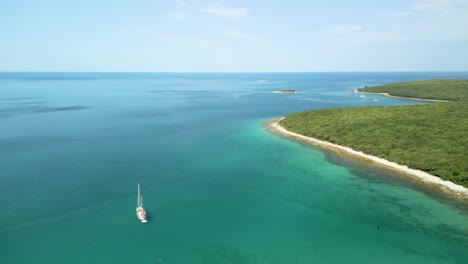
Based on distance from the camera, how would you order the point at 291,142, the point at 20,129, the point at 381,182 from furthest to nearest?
1. the point at 20,129
2. the point at 291,142
3. the point at 381,182

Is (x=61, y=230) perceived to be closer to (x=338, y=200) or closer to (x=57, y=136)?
(x=338, y=200)

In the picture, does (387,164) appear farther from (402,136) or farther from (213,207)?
(213,207)

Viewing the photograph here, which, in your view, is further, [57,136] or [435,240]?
[57,136]

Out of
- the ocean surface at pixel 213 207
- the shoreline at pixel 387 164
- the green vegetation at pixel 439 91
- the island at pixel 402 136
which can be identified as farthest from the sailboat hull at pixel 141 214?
the green vegetation at pixel 439 91

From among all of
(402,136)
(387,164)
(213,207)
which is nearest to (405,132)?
(402,136)

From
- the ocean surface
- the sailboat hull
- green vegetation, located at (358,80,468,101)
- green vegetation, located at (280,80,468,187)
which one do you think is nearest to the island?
green vegetation, located at (280,80,468,187)

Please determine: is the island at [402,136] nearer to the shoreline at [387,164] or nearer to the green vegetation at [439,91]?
the shoreline at [387,164]

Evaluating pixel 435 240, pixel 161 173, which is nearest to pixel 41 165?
pixel 161 173
